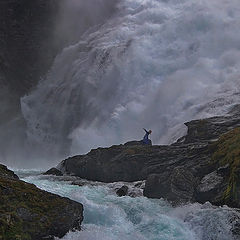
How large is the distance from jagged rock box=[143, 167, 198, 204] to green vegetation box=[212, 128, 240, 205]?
1.42 meters

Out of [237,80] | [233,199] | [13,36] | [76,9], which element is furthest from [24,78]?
[233,199]

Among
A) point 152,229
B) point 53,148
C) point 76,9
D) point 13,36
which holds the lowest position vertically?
point 152,229

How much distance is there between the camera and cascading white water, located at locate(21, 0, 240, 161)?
99.7ft

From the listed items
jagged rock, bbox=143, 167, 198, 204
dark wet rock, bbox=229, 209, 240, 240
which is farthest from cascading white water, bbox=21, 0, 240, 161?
dark wet rock, bbox=229, 209, 240, 240

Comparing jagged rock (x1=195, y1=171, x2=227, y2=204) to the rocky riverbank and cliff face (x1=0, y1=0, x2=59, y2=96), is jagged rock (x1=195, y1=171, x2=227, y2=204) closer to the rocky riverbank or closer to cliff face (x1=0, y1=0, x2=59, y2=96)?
the rocky riverbank

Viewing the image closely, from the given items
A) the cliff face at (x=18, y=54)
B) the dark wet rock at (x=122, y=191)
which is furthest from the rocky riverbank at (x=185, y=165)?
the cliff face at (x=18, y=54)

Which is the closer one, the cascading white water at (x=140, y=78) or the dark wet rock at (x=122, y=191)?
the dark wet rock at (x=122, y=191)

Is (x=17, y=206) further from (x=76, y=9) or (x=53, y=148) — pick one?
(x=76, y=9)

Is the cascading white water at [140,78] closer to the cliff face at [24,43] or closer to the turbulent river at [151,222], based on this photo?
the cliff face at [24,43]

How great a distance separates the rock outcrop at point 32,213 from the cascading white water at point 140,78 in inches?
630

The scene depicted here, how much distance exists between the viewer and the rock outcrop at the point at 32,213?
997 cm

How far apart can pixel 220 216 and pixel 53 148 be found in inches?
1142

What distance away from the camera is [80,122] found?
3775 cm

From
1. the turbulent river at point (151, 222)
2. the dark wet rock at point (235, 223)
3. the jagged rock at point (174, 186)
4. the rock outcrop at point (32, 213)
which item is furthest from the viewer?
the jagged rock at point (174, 186)
